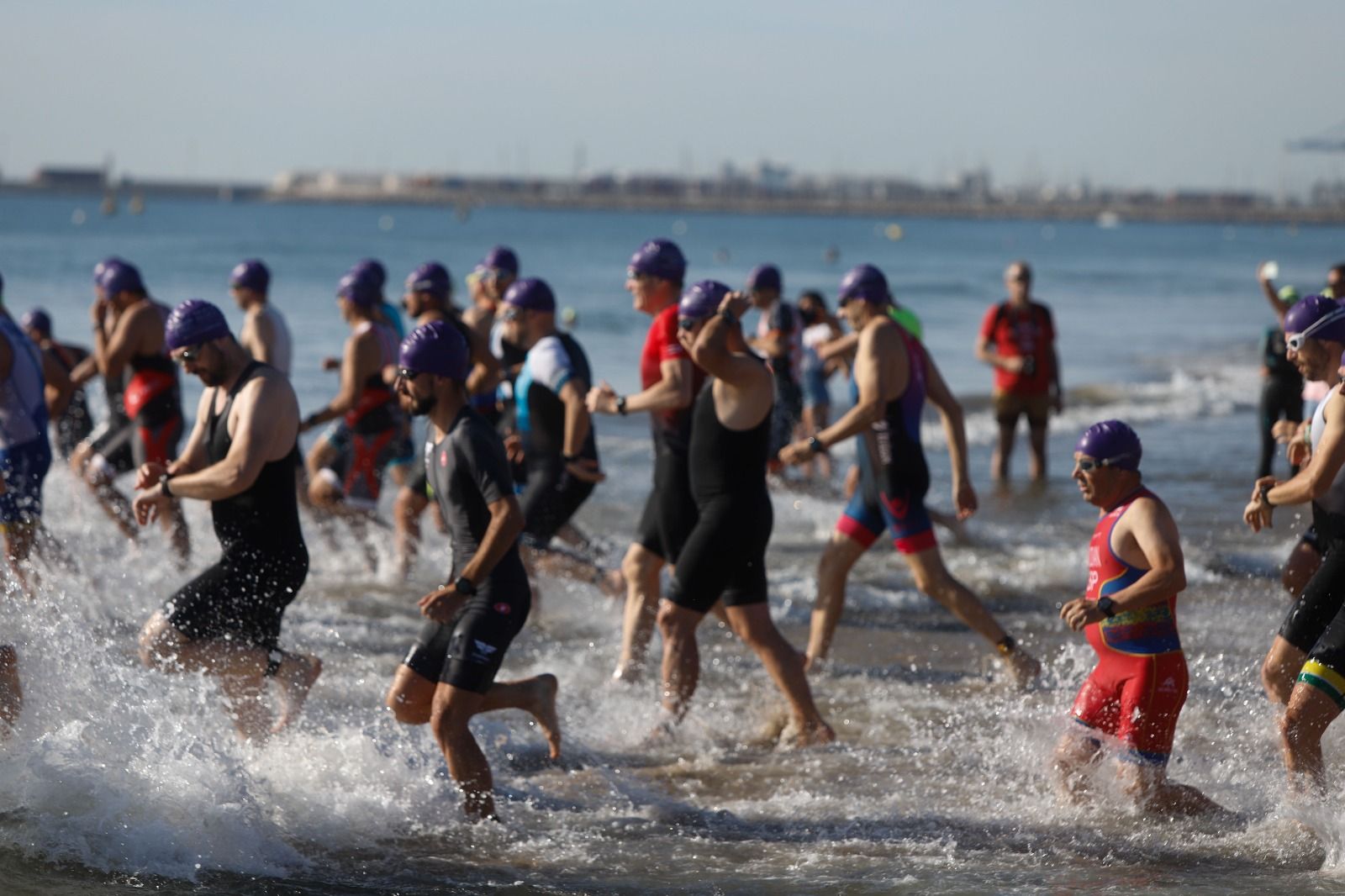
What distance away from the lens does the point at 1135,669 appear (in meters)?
5.45

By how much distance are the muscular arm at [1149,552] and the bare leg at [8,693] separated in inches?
152

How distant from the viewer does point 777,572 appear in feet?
34.9

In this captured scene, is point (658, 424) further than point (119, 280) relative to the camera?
No

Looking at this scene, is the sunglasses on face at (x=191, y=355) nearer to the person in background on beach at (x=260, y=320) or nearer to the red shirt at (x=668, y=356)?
the red shirt at (x=668, y=356)

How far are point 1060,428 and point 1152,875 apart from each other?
13.7m

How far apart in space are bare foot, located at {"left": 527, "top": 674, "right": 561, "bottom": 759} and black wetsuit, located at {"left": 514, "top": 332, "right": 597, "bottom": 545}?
1.85 meters

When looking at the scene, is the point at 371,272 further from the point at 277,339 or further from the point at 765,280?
the point at 765,280

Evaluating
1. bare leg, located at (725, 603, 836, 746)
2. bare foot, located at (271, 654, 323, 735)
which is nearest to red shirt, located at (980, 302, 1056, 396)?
bare leg, located at (725, 603, 836, 746)

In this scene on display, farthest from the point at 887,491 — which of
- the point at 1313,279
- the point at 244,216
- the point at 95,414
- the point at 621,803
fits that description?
the point at 244,216

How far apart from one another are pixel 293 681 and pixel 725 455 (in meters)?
1.96

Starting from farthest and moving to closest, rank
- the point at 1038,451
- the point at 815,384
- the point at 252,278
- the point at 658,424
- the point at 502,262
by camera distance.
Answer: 1. the point at 815,384
2. the point at 1038,451
3. the point at 502,262
4. the point at 252,278
5. the point at 658,424

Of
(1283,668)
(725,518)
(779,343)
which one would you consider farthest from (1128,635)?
(779,343)

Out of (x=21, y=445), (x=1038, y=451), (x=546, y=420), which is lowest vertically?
(x=1038, y=451)

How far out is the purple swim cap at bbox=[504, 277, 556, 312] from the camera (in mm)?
8281
